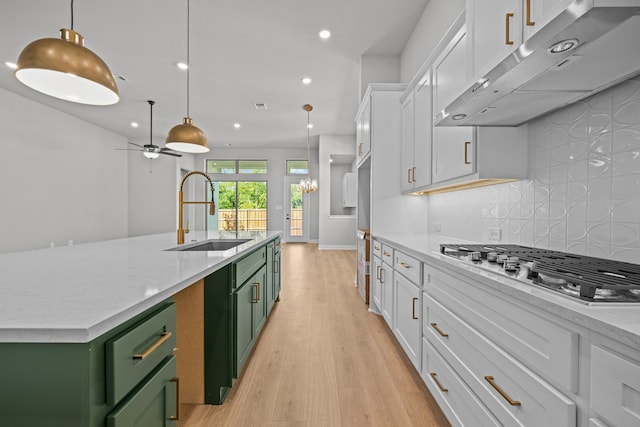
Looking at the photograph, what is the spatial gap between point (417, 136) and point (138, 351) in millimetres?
2585

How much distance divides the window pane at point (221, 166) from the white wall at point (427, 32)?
737 cm

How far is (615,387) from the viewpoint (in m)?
0.65

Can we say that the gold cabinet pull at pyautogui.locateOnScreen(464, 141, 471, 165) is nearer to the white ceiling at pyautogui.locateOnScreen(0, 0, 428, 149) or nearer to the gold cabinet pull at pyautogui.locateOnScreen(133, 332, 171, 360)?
the gold cabinet pull at pyautogui.locateOnScreen(133, 332, 171, 360)

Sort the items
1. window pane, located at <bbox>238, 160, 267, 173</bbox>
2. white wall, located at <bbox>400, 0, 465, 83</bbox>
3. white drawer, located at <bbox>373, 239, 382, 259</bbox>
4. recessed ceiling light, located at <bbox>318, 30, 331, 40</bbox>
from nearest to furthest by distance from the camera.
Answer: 1. white wall, located at <bbox>400, 0, 465, 83</bbox>
2. white drawer, located at <bbox>373, 239, 382, 259</bbox>
3. recessed ceiling light, located at <bbox>318, 30, 331, 40</bbox>
4. window pane, located at <bbox>238, 160, 267, 173</bbox>

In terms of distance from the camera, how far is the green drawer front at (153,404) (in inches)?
29.4

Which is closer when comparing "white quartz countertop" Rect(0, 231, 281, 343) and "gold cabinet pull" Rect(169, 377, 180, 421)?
"white quartz countertop" Rect(0, 231, 281, 343)

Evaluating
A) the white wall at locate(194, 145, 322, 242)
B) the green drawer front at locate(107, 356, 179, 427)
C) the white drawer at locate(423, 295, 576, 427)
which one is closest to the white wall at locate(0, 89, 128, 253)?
the white wall at locate(194, 145, 322, 242)

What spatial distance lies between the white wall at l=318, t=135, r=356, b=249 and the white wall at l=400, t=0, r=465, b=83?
14.7 feet

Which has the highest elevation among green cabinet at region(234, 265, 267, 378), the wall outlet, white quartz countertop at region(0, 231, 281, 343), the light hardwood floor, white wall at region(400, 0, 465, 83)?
white wall at region(400, 0, 465, 83)

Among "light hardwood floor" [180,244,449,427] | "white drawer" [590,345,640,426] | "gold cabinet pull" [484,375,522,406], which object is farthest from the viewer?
"light hardwood floor" [180,244,449,427]

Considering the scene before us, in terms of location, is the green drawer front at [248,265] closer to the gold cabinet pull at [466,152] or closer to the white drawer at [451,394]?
the white drawer at [451,394]

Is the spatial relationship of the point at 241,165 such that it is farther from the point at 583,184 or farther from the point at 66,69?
the point at 583,184

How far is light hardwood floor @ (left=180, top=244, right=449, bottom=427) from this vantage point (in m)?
1.62

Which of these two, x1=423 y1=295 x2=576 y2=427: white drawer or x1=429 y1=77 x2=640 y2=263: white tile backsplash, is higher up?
x1=429 y1=77 x2=640 y2=263: white tile backsplash
